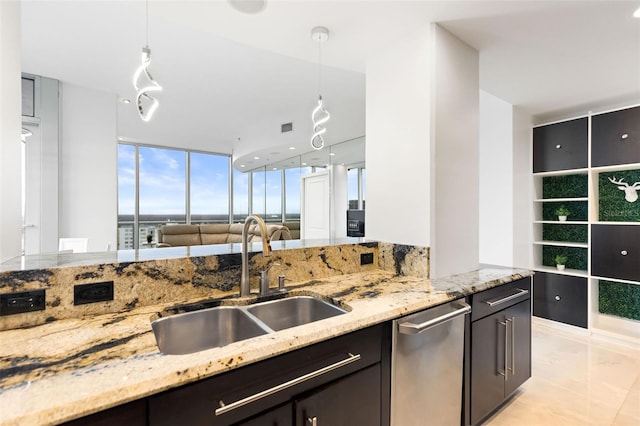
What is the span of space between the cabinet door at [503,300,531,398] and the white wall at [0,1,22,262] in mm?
2654

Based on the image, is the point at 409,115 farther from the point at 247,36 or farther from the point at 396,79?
the point at 247,36

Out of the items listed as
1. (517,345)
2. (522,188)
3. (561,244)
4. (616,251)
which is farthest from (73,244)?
(616,251)

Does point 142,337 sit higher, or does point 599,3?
point 599,3


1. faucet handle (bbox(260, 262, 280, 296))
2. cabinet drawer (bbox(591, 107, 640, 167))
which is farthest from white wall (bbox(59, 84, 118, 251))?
cabinet drawer (bbox(591, 107, 640, 167))

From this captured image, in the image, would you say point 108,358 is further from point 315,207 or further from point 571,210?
point 315,207

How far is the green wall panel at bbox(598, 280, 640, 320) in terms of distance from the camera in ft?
10.4

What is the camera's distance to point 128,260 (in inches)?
53.9

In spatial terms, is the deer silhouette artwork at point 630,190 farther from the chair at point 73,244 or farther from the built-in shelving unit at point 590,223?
the chair at point 73,244

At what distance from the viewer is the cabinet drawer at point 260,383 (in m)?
0.81

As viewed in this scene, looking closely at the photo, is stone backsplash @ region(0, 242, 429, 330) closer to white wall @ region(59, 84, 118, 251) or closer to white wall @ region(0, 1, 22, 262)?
white wall @ region(0, 1, 22, 262)

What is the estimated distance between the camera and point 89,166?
13.2 ft

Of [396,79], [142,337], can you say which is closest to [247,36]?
[396,79]

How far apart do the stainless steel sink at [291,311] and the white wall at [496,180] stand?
2836 millimetres

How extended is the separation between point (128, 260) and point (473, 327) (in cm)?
183
